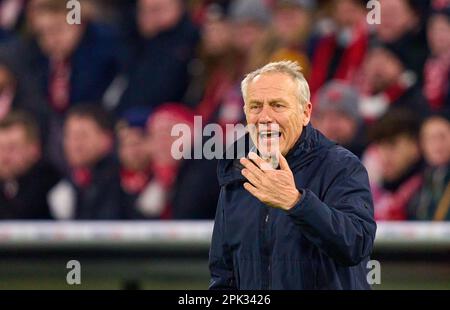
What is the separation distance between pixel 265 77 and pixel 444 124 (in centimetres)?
465

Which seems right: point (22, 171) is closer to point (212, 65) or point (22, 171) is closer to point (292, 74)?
point (212, 65)

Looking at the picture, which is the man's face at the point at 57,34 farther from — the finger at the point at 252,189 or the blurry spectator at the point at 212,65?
the finger at the point at 252,189

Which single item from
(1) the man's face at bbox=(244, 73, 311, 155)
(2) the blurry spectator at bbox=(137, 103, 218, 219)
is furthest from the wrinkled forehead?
(2) the blurry spectator at bbox=(137, 103, 218, 219)

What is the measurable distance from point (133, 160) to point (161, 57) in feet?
2.98

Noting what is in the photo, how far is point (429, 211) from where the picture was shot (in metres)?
8.22

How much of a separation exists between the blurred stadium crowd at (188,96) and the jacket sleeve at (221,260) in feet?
14.2

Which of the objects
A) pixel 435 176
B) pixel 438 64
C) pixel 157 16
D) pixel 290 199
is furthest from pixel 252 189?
pixel 157 16

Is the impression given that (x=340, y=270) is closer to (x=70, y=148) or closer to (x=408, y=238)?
(x=408, y=238)

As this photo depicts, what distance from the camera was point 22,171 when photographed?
29.9 feet

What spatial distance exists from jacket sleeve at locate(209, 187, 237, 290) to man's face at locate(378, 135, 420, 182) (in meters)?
4.44

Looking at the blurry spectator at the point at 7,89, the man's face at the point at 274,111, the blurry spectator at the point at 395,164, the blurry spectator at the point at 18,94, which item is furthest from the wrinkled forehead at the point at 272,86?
the blurry spectator at the point at 7,89

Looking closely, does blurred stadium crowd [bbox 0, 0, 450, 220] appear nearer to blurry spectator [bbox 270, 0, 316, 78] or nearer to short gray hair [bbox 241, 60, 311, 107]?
blurry spectator [bbox 270, 0, 316, 78]

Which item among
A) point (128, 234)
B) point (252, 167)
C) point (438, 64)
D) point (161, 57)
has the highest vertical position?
point (161, 57)

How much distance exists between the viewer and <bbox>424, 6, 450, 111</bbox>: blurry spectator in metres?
8.52
